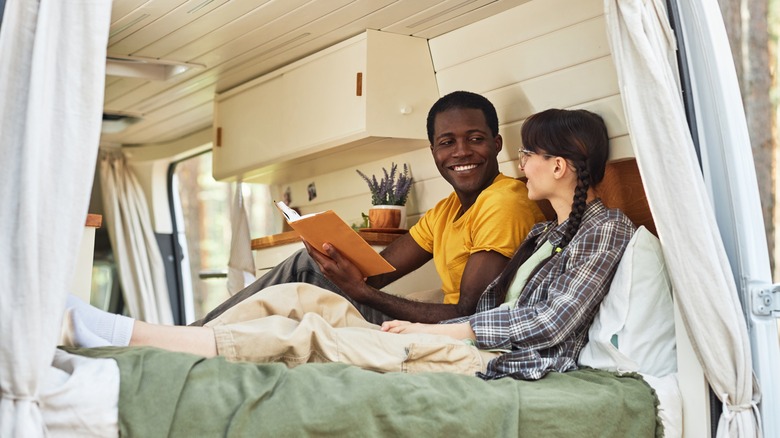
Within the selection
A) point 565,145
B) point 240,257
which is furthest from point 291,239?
point 565,145

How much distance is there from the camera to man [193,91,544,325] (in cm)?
312

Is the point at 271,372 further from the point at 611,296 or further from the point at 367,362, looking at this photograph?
the point at 611,296

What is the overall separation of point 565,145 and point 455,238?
650 millimetres

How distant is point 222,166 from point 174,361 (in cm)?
322

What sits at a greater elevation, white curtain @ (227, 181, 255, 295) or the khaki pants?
white curtain @ (227, 181, 255, 295)

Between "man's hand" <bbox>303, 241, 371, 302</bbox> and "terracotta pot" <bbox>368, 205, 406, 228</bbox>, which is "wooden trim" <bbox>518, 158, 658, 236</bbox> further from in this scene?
"terracotta pot" <bbox>368, 205, 406, 228</bbox>

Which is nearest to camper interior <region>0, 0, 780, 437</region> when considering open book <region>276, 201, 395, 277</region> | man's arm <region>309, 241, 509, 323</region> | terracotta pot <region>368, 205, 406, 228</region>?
terracotta pot <region>368, 205, 406, 228</region>

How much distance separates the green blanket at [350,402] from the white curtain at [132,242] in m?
4.67

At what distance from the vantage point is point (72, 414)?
176cm

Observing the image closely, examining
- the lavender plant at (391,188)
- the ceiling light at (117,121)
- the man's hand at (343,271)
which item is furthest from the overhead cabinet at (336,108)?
the ceiling light at (117,121)

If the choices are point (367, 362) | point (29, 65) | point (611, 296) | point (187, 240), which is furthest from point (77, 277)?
point (187, 240)

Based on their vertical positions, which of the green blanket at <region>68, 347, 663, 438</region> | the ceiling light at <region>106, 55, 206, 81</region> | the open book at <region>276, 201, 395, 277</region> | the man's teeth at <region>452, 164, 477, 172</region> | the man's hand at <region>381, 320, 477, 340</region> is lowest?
the green blanket at <region>68, 347, 663, 438</region>

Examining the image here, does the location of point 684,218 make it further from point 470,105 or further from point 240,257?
point 240,257

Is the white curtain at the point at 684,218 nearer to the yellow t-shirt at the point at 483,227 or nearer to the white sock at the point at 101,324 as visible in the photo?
the yellow t-shirt at the point at 483,227
